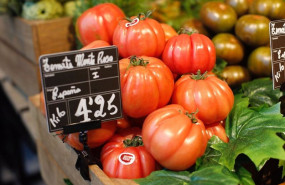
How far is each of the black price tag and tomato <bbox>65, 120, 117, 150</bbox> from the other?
0.55m

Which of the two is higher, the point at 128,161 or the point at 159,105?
the point at 159,105

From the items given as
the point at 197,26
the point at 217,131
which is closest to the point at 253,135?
the point at 217,131

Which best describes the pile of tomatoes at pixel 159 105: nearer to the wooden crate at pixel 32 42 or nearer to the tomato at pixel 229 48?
the tomato at pixel 229 48

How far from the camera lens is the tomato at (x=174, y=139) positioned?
88 centimetres

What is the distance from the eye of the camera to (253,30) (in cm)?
145

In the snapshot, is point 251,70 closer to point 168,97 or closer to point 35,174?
point 168,97

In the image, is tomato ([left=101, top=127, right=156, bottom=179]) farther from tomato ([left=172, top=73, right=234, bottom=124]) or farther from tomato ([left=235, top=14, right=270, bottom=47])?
tomato ([left=235, top=14, right=270, bottom=47])

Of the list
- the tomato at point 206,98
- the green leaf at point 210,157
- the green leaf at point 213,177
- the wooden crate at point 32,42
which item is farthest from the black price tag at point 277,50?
the wooden crate at point 32,42

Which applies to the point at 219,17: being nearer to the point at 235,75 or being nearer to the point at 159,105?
the point at 235,75

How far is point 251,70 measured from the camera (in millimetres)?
1515

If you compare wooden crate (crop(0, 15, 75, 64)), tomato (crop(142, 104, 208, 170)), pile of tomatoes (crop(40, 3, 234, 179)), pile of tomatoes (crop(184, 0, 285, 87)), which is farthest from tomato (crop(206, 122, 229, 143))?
wooden crate (crop(0, 15, 75, 64))

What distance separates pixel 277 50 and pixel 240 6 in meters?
0.53

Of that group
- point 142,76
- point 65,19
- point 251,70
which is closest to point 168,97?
point 142,76

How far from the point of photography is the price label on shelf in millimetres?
907
